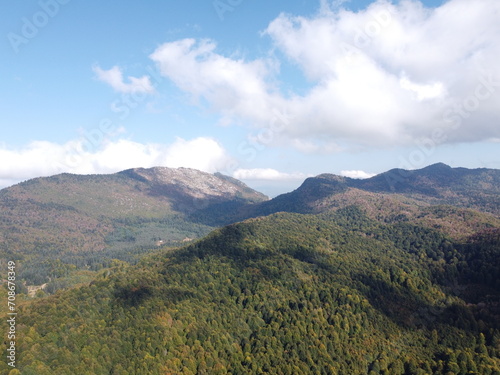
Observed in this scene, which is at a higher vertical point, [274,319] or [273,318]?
[273,318]

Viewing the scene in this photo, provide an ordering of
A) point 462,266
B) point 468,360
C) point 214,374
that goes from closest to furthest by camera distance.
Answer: point 214,374
point 468,360
point 462,266

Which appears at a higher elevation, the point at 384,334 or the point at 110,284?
the point at 110,284

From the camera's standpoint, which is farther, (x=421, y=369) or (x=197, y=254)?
(x=197, y=254)

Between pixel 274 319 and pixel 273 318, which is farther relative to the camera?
pixel 273 318

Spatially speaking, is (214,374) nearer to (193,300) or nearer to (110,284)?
(193,300)

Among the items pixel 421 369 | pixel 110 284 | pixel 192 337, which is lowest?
pixel 421 369

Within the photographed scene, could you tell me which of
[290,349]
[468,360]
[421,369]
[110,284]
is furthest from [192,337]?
[468,360]

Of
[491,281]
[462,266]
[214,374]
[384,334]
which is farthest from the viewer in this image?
[462,266]
